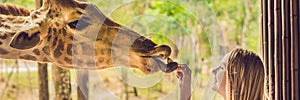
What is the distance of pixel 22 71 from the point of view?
2393 millimetres

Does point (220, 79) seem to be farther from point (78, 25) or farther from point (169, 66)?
point (78, 25)

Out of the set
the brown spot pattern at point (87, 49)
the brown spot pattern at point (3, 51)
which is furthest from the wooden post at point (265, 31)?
the brown spot pattern at point (3, 51)

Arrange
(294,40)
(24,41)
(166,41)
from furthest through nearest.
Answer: (166,41)
(294,40)
(24,41)

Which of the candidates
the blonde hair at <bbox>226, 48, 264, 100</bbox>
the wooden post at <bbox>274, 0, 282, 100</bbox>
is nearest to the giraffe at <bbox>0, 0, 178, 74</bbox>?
the blonde hair at <bbox>226, 48, 264, 100</bbox>

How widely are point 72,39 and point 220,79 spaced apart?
1.06ft

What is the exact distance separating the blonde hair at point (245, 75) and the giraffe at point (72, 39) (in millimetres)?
139

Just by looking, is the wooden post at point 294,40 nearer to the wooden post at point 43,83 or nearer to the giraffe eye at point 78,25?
the giraffe eye at point 78,25

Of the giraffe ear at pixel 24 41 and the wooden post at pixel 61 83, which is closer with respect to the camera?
the giraffe ear at pixel 24 41

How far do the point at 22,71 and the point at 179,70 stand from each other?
1742mm

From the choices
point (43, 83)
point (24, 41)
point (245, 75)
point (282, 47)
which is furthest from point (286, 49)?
point (43, 83)

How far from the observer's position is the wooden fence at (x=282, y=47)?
0.85m

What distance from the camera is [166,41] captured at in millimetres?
967

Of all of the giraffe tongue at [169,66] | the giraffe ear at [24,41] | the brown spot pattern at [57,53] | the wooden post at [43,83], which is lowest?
the wooden post at [43,83]

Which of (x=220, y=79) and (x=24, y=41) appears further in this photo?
(x=220, y=79)
